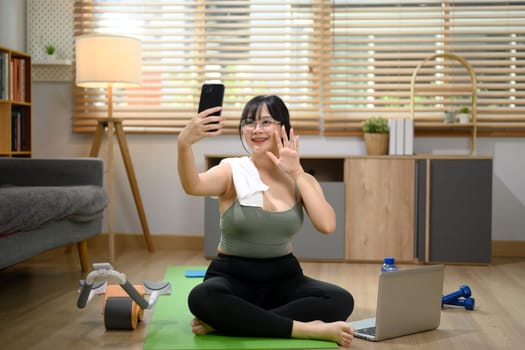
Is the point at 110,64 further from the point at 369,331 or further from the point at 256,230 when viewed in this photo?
the point at 369,331

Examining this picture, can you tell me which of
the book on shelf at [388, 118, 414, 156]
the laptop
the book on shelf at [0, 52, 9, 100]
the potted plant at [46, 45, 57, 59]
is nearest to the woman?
the laptop

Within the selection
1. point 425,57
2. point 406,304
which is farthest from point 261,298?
point 425,57

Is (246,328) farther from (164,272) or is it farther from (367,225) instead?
(367,225)

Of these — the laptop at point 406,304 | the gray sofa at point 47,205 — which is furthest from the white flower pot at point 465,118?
the gray sofa at point 47,205

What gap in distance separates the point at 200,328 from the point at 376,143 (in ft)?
7.52

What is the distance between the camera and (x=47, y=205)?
3277 millimetres

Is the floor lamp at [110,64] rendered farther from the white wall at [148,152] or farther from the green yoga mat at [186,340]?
the green yoga mat at [186,340]

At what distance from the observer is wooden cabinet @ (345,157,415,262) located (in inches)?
175

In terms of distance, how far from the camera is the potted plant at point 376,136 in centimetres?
456

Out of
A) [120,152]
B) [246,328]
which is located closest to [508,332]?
[246,328]

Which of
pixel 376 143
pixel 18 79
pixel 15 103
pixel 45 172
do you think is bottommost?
pixel 45 172

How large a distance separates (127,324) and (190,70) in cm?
254

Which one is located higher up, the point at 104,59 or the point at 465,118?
the point at 104,59

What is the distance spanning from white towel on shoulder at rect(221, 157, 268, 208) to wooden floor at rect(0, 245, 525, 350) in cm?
60
